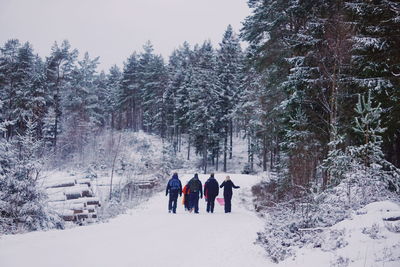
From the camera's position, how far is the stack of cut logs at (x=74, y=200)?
480 inches

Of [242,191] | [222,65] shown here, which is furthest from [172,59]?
[242,191]

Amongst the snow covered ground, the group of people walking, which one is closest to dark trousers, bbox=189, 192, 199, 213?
the group of people walking

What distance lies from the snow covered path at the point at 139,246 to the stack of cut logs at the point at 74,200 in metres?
2.16

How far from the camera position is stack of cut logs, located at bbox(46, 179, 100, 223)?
1220cm

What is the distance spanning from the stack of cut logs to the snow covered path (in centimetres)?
216

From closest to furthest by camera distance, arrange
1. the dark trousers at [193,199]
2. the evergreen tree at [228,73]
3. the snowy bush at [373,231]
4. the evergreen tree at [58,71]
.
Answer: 1. the snowy bush at [373,231]
2. the dark trousers at [193,199]
3. the evergreen tree at [58,71]
4. the evergreen tree at [228,73]

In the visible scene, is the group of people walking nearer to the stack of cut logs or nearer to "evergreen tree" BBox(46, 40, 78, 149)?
the stack of cut logs

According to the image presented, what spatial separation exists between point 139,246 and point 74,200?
7001 mm

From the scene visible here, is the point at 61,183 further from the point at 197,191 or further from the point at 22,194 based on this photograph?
the point at 197,191

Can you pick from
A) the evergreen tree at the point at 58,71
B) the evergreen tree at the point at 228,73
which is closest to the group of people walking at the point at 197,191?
the evergreen tree at the point at 228,73

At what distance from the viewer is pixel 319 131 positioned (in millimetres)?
15430

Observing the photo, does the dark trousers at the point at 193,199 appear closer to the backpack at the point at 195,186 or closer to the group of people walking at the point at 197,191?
the group of people walking at the point at 197,191

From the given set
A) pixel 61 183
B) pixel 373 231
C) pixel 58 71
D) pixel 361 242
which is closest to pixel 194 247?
pixel 361 242

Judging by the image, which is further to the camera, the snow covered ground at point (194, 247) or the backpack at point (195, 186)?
the backpack at point (195, 186)
